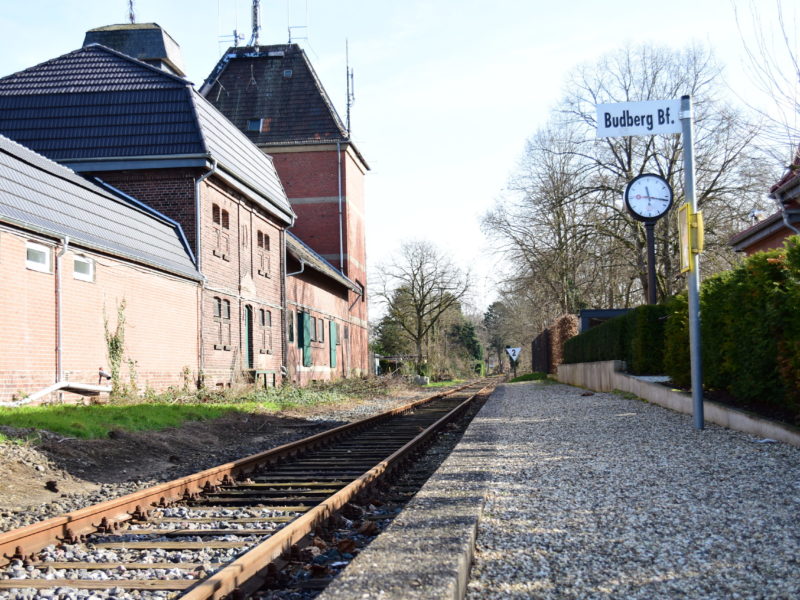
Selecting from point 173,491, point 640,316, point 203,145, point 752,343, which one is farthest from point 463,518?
point 203,145

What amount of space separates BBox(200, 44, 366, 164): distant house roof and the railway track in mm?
31880

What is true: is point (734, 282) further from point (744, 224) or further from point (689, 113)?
point (744, 224)

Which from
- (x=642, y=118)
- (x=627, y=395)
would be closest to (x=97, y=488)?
(x=642, y=118)

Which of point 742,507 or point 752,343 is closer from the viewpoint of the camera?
point 742,507

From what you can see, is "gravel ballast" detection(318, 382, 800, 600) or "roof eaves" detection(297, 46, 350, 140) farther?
"roof eaves" detection(297, 46, 350, 140)

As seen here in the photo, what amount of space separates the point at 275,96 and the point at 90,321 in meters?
27.6

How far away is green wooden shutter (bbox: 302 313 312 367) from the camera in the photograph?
30559 millimetres

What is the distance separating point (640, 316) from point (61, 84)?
1708 centimetres

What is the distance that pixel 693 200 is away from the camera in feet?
34.8

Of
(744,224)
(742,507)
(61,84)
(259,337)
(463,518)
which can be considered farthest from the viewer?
(744,224)

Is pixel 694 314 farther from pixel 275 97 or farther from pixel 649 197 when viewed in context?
pixel 275 97

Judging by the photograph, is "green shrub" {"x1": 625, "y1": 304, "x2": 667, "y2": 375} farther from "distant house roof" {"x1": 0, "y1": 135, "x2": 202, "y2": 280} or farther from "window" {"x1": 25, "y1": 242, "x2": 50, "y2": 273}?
A: "window" {"x1": 25, "y1": 242, "x2": 50, "y2": 273}

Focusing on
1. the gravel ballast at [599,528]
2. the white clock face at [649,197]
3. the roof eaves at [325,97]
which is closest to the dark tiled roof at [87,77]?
the white clock face at [649,197]

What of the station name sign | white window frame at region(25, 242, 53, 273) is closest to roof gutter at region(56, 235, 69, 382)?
white window frame at region(25, 242, 53, 273)
